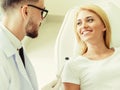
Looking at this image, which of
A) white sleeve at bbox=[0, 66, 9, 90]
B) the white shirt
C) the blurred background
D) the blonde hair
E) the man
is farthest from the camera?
the blurred background

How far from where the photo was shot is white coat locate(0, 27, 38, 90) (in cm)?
135

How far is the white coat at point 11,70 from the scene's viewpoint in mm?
1347

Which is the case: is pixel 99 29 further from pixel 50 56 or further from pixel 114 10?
pixel 50 56

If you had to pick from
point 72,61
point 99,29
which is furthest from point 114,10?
point 72,61

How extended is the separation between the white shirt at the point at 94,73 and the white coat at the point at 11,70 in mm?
280

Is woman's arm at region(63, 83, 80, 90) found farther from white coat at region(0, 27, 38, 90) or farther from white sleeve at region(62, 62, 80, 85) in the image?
white coat at region(0, 27, 38, 90)

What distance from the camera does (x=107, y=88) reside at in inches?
65.4

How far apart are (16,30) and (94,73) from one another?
539 mm

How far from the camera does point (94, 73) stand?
1695 mm

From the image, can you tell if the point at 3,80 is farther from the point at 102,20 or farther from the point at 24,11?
the point at 102,20

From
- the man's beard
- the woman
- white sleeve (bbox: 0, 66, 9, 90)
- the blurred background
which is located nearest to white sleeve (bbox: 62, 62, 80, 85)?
the woman

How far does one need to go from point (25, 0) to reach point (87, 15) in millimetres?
469

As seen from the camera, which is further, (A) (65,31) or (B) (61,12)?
(B) (61,12)

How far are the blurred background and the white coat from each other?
3.32 feet
